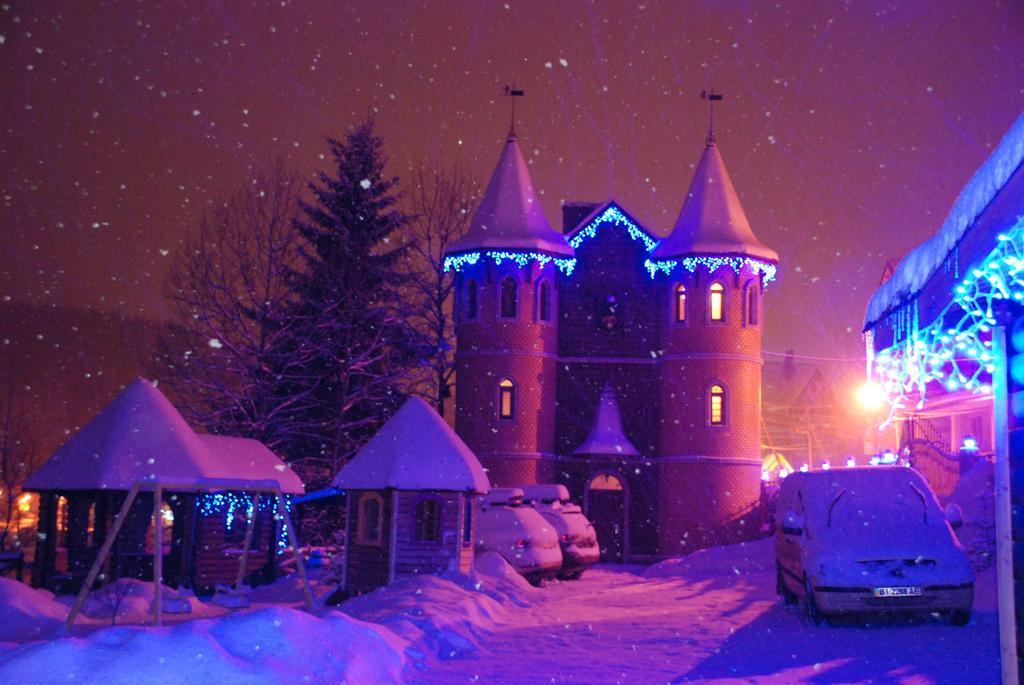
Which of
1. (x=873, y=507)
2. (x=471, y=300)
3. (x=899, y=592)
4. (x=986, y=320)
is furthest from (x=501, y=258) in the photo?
(x=986, y=320)

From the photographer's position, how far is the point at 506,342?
121 ft

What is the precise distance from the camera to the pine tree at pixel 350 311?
34.8m

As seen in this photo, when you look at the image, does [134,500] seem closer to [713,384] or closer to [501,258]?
[501,258]

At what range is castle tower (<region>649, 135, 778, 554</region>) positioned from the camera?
36688 millimetres

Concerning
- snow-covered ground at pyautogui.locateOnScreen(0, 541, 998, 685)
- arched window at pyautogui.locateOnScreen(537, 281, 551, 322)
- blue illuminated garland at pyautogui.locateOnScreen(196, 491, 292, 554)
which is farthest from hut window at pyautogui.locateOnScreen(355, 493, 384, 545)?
arched window at pyautogui.locateOnScreen(537, 281, 551, 322)

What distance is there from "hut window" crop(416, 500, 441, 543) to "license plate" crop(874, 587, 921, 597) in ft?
31.2

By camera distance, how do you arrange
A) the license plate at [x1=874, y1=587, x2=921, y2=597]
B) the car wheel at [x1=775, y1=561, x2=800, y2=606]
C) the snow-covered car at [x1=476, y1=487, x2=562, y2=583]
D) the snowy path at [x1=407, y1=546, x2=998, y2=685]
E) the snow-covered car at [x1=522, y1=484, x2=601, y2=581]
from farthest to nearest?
1. the snow-covered car at [x1=522, y1=484, x2=601, y2=581]
2. the snow-covered car at [x1=476, y1=487, x2=562, y2=583]
3. the car wheel at [x1=775, y1=561, x2=800, y2=606]
4. the license plate at [x1=874, y1=587, x2=921, y2=597]
5. the snowy path at [x1=407, y1=546, x2=998, y2=685]

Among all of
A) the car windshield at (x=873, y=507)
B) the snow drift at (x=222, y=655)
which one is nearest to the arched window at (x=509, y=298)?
the car windshield at (x=873, y=507)

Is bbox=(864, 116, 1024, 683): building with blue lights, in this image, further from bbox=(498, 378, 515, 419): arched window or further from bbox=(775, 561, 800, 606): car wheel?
bbox=(498, 378, 515, 419): arched window

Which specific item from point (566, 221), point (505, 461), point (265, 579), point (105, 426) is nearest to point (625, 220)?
point (566, 221)

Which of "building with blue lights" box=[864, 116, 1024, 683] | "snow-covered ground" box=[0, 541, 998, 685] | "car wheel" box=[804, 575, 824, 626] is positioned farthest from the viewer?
"car wheel" box=[804, 575, 824, 626]

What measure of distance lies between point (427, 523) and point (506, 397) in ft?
53.2

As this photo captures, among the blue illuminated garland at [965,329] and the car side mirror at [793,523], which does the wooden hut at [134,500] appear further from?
the blue illuminated garland at [965,329]

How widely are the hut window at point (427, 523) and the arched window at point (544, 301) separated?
17112mm
